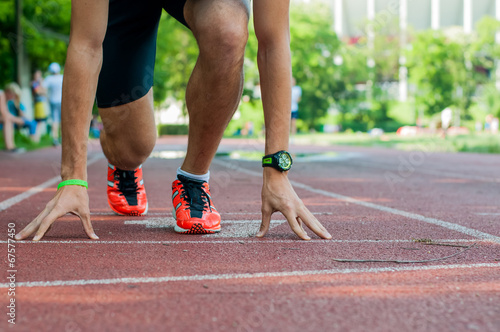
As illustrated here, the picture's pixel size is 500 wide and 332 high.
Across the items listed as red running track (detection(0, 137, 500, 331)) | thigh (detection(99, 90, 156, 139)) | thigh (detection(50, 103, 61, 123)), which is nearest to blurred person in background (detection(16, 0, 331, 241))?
red running track (detection(0, 137, 500, 331))

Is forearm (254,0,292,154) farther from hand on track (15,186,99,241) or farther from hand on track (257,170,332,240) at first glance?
hand on track (15,186,99,241)

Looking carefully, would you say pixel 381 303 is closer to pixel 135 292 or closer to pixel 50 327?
pixel 135 292

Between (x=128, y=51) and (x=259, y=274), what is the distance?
6.72ft

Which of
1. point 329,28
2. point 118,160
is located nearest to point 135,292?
point 118,160

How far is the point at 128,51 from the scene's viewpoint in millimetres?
3938

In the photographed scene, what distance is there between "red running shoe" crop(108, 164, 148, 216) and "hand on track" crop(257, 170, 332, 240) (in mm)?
1224

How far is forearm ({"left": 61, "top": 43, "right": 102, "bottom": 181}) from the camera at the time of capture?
3072 mm

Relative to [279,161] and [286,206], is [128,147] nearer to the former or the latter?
[279,161]

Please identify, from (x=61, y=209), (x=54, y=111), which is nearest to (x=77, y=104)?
(x=61, y=209)

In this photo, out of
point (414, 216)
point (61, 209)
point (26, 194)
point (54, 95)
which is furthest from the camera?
point (54, 95)

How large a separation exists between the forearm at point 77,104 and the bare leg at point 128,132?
0.81m

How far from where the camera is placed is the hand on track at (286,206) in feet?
10.00

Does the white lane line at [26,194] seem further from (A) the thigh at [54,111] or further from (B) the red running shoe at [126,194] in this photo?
(A) the thigh at [54,111]

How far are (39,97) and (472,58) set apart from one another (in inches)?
1564
